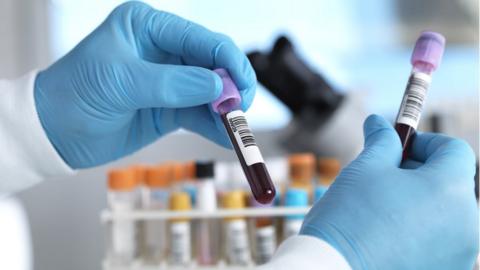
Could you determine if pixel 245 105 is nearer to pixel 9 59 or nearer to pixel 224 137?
pixel 224 137

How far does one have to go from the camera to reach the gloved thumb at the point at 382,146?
593 mm

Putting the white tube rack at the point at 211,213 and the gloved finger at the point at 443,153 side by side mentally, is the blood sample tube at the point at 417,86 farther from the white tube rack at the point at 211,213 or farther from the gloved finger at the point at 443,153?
the white tube rack at the point at 211,213

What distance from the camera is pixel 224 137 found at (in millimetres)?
810

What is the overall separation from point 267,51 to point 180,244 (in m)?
0.53

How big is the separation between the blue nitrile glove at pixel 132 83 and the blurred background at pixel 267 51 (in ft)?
1.62

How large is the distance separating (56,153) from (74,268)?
0.59 meters

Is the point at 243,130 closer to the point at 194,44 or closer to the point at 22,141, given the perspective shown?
the point at 194,44

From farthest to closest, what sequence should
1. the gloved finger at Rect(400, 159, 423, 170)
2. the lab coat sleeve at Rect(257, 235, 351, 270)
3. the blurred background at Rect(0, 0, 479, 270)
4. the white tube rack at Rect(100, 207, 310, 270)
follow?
1. the blurred background at Rect(0, 0, 479, 270)
2. the white tube rack at Rect(100, 207, 310, 270)
3. the gloved finger at Rect(400, 159, 423, 170)
4. the lab coat sleeve at Rect(257, 235, 351, 270)

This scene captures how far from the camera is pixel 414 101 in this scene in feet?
2.07

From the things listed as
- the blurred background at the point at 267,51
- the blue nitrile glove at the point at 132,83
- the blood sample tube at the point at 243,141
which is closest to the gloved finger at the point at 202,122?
the blue nitrile glove at the point at 132,83

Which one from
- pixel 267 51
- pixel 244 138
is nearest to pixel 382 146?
pixel 244 138

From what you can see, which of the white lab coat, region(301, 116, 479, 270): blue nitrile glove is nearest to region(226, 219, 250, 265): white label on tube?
the white lab coat

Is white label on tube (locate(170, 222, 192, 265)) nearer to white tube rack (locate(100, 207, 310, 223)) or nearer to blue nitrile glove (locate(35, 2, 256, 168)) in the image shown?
white tube rack (locate(100, 207, 310, 223))

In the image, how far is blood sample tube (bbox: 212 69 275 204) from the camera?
22.1 inches
